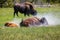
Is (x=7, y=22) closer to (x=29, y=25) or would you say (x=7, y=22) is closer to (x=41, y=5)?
(x=29, y=25)

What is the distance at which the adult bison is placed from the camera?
4.20 metres

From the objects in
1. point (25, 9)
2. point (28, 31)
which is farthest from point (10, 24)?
point (25, 9)

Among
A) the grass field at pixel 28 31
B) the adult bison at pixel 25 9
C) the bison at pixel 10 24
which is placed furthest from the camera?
the adult bison at pixel 25 9

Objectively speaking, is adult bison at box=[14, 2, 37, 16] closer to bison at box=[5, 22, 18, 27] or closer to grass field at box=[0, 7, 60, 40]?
grass field at box=[0, 7, 60, 40]

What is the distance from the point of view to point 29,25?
408 centimetres

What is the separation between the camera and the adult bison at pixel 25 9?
420cm

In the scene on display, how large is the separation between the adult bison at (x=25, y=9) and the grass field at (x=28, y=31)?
76mm

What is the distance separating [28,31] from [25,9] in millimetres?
495

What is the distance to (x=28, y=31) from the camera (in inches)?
154

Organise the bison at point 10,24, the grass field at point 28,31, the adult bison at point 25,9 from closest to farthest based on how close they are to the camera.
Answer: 1. the grass field at point 28,31
2. the bison at point 10,24
3. the adult bison at point 25,9

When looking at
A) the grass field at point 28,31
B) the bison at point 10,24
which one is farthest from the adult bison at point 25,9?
the bison at point 10,24

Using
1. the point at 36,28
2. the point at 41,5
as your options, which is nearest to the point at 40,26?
the point at 36,28

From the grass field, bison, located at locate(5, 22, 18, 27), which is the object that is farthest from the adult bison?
bison, located at locate(5, 22, 18, 27)

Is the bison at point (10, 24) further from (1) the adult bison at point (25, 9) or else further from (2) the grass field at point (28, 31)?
(1) the adult bison at point (25, 9)
